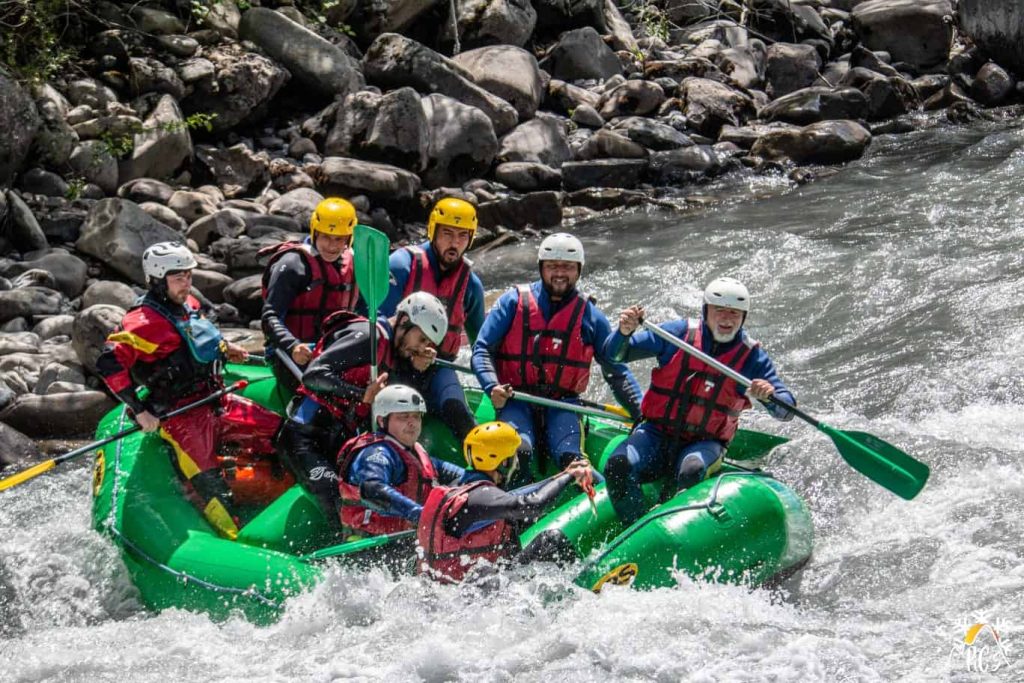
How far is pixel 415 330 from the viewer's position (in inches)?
214

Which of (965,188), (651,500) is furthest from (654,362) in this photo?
(965,188)

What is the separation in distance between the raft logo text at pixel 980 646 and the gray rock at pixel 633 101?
37.7 ft

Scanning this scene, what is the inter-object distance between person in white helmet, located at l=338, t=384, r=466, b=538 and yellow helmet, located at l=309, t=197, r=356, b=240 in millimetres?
1428

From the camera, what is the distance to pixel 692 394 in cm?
559

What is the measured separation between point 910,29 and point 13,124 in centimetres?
1351

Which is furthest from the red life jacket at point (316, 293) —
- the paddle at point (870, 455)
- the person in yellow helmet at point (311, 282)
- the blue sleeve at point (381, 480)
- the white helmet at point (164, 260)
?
the paddle at point (870, 455)

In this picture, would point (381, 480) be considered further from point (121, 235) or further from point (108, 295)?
point (121, 235)

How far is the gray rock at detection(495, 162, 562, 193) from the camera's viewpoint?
44.0 feet

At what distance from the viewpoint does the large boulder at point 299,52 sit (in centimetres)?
1377

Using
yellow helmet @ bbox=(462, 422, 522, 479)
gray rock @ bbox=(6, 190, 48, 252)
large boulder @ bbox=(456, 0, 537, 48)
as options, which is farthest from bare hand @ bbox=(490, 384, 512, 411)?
large boulder @ bbox=(456, 0, 537, 48)

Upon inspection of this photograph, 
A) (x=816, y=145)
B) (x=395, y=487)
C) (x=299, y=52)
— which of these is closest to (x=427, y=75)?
(x=299, y=52)

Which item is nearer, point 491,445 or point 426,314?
point 491,445

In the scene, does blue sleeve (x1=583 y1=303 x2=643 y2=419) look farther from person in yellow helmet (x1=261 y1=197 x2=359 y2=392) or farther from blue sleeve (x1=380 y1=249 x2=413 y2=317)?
person in yellow helmet (x1=261 y1=197 x2=359 y2=392)

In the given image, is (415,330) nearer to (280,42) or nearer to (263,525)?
(263,525)
